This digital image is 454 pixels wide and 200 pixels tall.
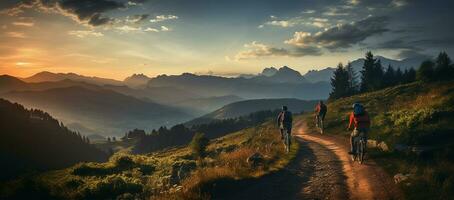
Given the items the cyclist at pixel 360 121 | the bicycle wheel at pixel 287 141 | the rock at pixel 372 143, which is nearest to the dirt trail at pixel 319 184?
the cyclist at pixel 360 121

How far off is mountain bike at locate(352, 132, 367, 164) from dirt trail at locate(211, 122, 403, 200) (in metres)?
0.45

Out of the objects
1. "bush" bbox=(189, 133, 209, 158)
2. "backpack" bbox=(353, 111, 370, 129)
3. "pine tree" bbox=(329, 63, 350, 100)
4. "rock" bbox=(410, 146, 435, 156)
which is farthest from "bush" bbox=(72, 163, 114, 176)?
"pine tree" bbox=(329, 63, 350, 100)

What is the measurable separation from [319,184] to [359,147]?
5231 millimetres

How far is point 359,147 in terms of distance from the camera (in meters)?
20.2

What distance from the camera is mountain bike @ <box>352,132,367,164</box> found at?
1978 cm

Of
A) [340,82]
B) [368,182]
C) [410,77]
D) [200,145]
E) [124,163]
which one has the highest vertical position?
[340,82]

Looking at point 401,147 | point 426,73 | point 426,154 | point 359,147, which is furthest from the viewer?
point 426,73

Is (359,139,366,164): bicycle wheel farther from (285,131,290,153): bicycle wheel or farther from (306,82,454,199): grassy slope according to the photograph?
(285,131,290,153): bicycle wheel

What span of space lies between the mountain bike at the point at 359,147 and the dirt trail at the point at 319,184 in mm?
450

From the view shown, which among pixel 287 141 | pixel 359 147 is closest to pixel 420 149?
pixel 359 147

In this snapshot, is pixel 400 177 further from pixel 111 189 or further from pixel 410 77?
pixel 410 77

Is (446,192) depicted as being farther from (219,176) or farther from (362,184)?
(219,176)

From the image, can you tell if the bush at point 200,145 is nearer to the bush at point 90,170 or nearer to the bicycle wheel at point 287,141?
the bush at point 90,170

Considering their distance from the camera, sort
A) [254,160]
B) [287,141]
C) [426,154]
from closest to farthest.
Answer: [426,154] < [254,160] < [287,141]
